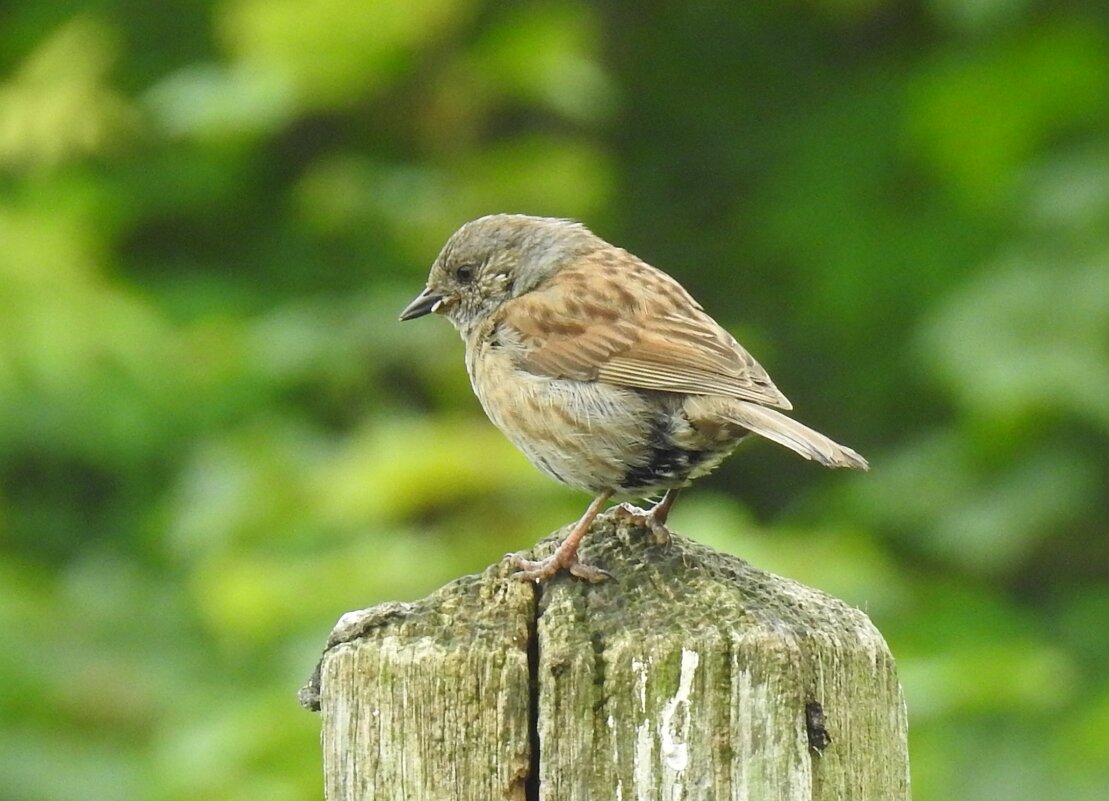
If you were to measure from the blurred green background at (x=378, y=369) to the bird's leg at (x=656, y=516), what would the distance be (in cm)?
243

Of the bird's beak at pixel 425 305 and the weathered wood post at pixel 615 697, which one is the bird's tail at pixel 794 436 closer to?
the weathered wood post at pixel 615 697

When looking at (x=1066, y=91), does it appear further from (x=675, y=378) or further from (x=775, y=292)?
(x=675, y=378)

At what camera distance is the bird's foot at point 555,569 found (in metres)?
3.19

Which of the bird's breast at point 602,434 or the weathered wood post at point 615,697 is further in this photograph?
the bird's breast at point 602,434

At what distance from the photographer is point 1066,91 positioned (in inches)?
357

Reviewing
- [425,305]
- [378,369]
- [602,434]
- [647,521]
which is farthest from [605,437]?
[378,369]

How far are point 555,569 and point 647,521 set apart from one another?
400mm

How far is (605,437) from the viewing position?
455cm

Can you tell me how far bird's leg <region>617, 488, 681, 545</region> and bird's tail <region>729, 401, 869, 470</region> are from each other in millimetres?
266

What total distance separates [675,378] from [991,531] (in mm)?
4085

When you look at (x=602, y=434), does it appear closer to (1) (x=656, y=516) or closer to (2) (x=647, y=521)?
(1) (x=656, y=516)

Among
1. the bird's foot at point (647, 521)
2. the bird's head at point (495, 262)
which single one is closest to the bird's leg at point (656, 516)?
the bird's foot at point (647, 521)

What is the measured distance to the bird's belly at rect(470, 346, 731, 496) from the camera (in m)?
4.49

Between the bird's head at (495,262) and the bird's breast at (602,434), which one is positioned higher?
the bird's head at (495,262)
